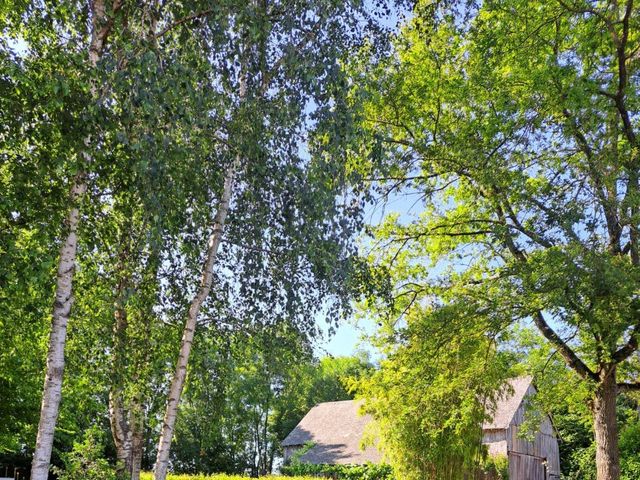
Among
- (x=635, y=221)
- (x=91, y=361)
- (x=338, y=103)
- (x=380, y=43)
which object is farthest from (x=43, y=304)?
(x=635, y=221)

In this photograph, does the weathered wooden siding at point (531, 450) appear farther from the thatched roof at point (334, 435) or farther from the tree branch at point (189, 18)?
the tree branch at point (189, 18)

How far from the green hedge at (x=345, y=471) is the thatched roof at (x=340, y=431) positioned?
0.50 metres

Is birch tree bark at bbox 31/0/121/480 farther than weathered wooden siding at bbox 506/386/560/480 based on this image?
No

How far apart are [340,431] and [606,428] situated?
1984cm

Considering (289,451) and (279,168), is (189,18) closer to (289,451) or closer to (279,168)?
(279,168)

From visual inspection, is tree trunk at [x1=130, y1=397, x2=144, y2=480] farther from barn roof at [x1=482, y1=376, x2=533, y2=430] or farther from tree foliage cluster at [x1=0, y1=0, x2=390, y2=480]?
barn roof at [x1=482, y1=376, x2=533, y2=430]

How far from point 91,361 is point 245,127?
3.76 meters

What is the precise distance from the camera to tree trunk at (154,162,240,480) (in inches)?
254

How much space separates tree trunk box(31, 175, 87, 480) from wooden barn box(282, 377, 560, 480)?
39.7 ft

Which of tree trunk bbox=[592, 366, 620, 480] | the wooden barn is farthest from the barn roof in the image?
tree trunk bbox=[592, 366, 620, 480]

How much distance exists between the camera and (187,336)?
6.55m

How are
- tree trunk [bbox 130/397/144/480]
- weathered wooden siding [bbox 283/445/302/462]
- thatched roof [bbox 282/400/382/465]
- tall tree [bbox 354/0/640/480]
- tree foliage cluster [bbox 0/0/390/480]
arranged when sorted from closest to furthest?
tree foliage cluster [bbox 0/0/390/480] → tree trunk [bbox 130/397/144/480] → tall tree [bbox 354/0/640/480] → thatched roof [bbox 282/400/382/465] → weathered wooden siding [bbox 283/445/302/462]

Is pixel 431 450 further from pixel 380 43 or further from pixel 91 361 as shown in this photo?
pixel 380 43

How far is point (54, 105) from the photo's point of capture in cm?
492
